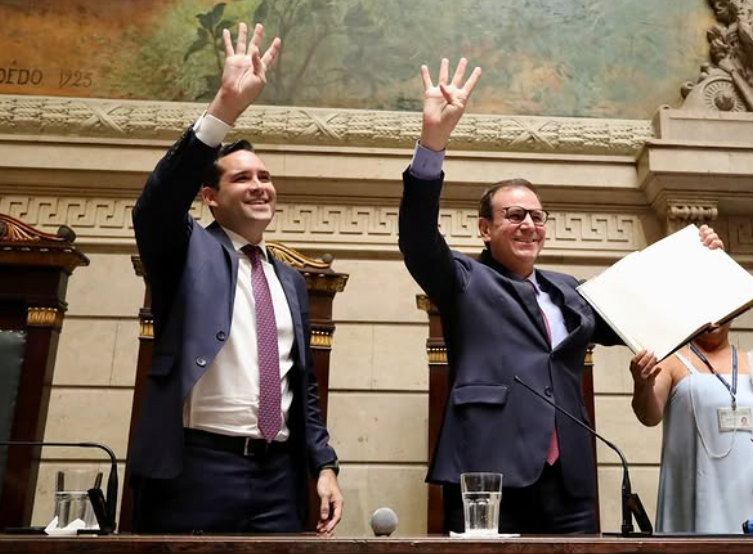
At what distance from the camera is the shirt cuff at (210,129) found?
5.53 feet

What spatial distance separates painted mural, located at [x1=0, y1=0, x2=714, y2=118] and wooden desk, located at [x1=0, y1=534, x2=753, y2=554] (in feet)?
11.6

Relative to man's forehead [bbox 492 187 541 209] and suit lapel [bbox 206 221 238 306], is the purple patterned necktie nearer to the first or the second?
suit lapel [bbox 206 221 238 306]

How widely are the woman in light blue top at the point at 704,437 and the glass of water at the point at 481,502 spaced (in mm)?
1060

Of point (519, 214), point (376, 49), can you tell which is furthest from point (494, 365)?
point (376, 49)

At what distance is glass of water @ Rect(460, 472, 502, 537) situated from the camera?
1.33 metres

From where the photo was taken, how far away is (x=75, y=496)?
4.51 ft

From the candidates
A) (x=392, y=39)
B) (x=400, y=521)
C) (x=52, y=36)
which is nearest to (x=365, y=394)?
(x=400, y=521)

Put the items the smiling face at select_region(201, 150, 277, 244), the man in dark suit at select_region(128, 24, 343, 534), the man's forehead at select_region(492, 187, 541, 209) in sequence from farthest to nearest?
the man's forehead at select_region(492, 187, 541, 209), the smiling face at select_region(201, 150, 277, 244), the man in dark suit at select_region(128, 24, 343, 534)

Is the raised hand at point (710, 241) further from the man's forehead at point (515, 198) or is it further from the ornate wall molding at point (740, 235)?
the ornate wall molding at point (740, 235)

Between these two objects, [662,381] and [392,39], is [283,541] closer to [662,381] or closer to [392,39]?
[662,381]

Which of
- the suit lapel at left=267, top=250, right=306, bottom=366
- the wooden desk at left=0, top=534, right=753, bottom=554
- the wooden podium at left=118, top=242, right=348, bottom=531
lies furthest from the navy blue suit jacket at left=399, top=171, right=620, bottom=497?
the wooden podium at left=118, top=242, right=348, bottom=531

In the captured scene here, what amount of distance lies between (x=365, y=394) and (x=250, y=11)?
2175 mm

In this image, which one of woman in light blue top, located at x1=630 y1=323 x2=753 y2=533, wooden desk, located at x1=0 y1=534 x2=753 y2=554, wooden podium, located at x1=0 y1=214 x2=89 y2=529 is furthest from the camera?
wooden podium, located at x1=0 y1=214 x2=89 y2=529

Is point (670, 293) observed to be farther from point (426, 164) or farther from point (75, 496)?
point (75, 496)
